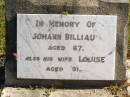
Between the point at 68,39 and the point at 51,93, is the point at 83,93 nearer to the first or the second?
the point at 51,93

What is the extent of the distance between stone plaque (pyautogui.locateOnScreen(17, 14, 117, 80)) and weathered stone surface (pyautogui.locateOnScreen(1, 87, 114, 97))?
0.49 ft

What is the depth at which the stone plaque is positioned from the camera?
493 centimetres

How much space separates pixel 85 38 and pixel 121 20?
Answer: 1.49ft

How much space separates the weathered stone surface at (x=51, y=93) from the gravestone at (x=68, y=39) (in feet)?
0.39

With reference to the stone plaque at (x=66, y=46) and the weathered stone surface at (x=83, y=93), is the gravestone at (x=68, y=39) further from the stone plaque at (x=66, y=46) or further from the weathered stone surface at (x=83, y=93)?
the weathered stone surface at (x=83, y=93)

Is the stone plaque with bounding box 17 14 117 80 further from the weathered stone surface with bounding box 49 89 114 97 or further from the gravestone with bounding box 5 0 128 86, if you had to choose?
the weathered stone surface with bounding box 49 89 114 97

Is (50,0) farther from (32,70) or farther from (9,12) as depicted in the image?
(32,70)

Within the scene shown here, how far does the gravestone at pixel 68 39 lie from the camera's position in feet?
16.2

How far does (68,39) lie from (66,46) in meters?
0.08

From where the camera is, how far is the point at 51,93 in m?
5.01

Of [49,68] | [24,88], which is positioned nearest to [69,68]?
[49,68]

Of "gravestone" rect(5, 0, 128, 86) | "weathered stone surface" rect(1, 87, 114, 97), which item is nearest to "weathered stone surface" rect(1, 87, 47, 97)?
"weathered stone surface" rect(1, 87, 114, 97)

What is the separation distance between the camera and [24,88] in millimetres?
5121

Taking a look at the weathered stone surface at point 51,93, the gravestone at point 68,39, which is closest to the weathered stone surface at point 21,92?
the weathered stone surface at point 51,93
